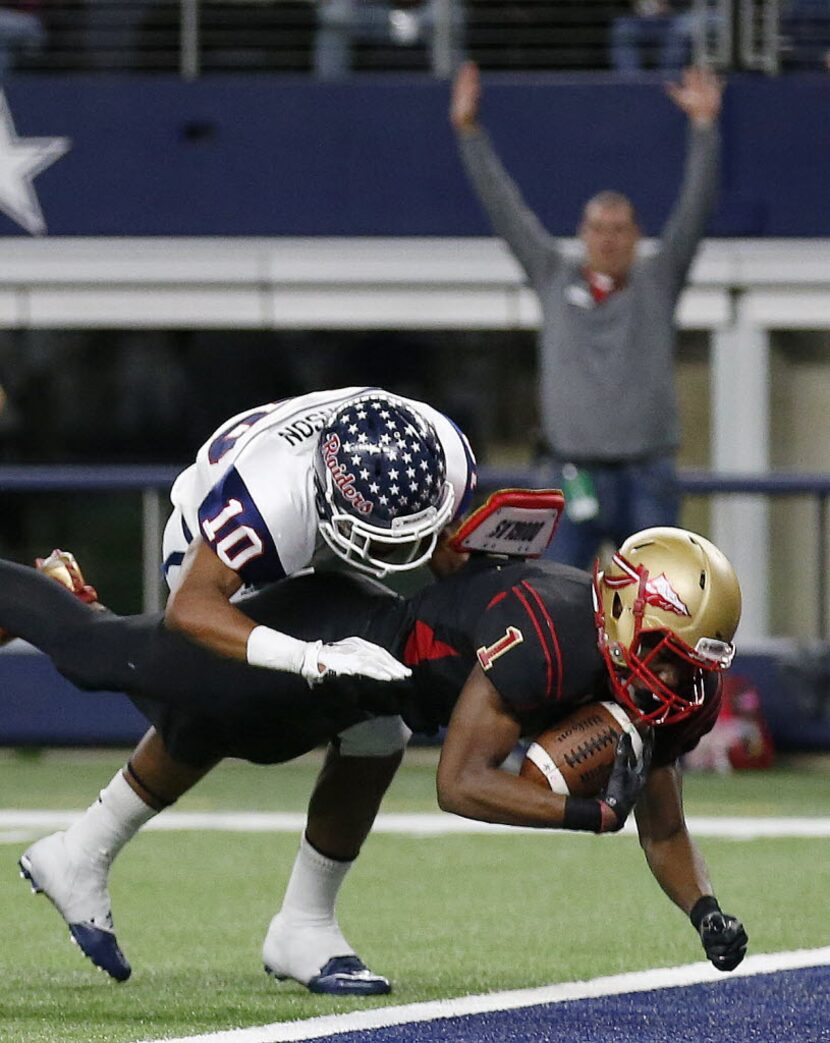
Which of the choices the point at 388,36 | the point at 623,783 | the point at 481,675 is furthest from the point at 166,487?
the point at 623,783

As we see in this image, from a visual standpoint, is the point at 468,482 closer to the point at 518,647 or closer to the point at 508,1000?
the point at 518,647

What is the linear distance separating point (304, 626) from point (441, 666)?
32 centimetres

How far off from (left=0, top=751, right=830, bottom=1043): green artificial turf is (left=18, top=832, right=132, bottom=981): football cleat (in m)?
0.07

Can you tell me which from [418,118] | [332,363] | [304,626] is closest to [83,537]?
[332,363]

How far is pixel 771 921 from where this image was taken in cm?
566

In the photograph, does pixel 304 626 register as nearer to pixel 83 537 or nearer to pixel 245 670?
pixel 245 670

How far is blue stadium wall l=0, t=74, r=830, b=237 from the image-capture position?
33.2ft

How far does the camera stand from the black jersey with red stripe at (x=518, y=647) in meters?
4.20

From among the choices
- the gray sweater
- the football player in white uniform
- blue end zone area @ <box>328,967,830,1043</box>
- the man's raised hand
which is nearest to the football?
the football player in white uniform

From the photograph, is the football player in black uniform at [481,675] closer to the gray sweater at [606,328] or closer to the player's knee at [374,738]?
the player's knee at [374,738]

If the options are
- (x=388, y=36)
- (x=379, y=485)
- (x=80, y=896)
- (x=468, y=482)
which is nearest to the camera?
(x=379, y=485)

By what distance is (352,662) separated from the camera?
4246 millimetres

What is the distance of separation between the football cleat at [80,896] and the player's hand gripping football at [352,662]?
2.84 ft

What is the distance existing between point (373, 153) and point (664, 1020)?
257 inches
